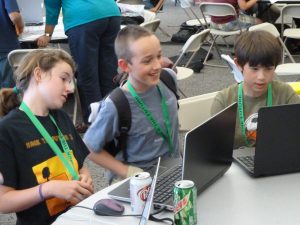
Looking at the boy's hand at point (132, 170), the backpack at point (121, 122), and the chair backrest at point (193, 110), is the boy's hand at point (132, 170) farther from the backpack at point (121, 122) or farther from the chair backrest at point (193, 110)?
the chair backrest at point (193, 110)

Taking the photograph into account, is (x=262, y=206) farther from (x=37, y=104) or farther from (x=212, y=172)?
(x=37, y=104)

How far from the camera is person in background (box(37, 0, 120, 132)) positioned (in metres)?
3.26

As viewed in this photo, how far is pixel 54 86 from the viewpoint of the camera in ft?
5.09

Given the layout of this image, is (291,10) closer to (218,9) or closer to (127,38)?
(218,9)

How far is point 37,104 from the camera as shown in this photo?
155 cm

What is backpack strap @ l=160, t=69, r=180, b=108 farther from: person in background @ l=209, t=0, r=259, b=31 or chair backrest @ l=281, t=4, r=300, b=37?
person in background @ l=209, t=0, r=259, b=31

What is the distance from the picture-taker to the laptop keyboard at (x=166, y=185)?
4.23 ft

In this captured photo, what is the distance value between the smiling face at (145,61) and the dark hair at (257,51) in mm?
335

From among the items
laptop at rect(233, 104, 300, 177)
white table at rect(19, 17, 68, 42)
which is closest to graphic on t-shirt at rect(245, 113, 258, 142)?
laptop at rect(233, 104, 300, 177)

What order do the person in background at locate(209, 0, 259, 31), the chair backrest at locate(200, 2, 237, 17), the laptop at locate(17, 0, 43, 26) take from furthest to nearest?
the person in background at locate(209, 0, 259, 31) → the chair backrest at locate(200, 2, 237, 17) → the laptop at locate(17, 0, 43, 26)

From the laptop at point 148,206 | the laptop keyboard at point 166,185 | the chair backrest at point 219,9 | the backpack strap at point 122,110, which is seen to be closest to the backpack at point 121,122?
the backpack strap at point 122,110

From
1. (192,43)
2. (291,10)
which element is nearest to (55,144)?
(192,43)

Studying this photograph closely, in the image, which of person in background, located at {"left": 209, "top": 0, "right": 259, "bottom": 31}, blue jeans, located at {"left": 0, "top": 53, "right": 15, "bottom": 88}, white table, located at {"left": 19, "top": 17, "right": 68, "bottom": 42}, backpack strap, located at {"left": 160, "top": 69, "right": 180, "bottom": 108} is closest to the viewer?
backpack strap, located at {"left": 160, "top": 69, "right": 180, "bottom": 108}

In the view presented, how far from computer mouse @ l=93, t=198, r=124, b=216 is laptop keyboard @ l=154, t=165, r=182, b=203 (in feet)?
0.34
